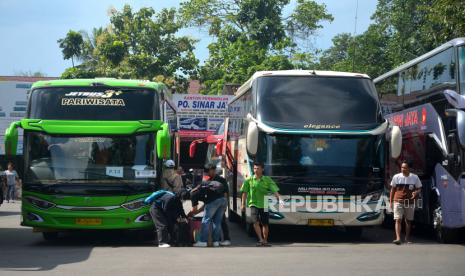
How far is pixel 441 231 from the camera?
1716 centimetres

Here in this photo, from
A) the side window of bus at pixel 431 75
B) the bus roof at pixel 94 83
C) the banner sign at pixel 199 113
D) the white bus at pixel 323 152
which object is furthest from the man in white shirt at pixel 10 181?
the white bus at pixel 323 152

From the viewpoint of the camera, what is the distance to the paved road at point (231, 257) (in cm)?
1210

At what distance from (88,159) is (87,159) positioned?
20 mm

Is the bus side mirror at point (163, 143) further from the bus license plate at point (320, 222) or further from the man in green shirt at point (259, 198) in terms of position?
the bus license plate at point (320, 222)

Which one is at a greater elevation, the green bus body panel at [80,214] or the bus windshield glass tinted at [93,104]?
the bus windshield glass tinted at [93,104]

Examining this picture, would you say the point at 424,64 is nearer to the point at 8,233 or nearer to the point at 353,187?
the point at 353,187

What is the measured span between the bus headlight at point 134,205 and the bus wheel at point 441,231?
6342 millimetres

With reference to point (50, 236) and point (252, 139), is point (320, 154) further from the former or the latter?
point (50, 236)

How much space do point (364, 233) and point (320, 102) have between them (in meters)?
4.96

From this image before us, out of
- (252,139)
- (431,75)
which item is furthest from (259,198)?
(431,75)

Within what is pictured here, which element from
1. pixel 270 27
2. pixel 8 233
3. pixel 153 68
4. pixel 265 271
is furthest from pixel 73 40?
pixel 265 271

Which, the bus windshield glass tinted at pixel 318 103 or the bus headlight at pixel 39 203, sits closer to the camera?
the bus headlight at pixel 39 203

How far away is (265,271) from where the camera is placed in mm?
12047

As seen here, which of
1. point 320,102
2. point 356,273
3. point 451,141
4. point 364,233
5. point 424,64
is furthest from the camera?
point 364,233
